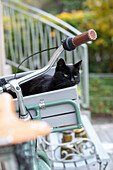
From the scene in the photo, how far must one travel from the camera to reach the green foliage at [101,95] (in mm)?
4730

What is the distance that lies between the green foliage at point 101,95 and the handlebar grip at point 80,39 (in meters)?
3.89

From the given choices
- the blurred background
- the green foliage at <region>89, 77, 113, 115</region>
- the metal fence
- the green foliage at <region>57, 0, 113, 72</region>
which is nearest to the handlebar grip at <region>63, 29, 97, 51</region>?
the metal fence

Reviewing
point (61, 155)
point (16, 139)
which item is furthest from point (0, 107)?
point (61, 155)

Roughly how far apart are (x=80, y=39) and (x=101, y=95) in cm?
431

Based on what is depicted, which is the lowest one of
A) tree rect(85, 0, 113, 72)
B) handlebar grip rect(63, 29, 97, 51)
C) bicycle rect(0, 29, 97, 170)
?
bicycle rect(0, 29, 97, 170)

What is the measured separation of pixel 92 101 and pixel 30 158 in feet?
13.9

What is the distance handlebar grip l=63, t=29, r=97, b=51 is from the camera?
0.84m

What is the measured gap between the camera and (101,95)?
5.06 meters

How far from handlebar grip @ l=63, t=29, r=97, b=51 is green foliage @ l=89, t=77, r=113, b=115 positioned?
389 centimetres

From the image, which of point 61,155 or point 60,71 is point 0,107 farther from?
point 61,155

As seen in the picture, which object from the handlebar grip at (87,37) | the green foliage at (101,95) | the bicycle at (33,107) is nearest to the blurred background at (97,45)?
the green foliage at (101,95)

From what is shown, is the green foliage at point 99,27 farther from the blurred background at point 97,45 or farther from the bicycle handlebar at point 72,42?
the bicycle handlebar at point 72,42

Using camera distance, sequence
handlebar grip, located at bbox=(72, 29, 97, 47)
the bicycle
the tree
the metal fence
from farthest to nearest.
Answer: the tree → the metal fence → handlebar grip, located at bbox=(72, 29, 97, 47) → the bicycle

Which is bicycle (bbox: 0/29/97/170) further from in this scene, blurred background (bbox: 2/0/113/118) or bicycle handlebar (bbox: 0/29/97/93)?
→ blurred background (bbox: 2/0/113/118)
